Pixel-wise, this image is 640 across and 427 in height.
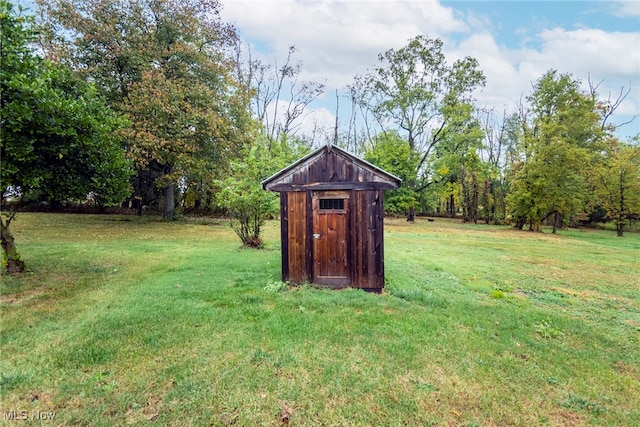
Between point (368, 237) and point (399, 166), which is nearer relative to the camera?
point (368, 237)

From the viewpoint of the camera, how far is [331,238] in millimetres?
6520

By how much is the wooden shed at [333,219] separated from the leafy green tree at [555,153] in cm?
2069

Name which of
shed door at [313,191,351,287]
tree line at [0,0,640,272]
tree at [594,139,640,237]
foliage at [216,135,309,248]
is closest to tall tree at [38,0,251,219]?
tree line at [0,0,640,272]

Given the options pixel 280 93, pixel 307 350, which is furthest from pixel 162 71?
pixel 280 93

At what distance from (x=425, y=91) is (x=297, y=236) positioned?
2546cm

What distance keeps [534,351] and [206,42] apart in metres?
21.0

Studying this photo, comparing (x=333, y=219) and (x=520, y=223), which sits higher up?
Result: (x=333, y=219)

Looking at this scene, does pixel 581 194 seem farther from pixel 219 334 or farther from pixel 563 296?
pixel 219 334

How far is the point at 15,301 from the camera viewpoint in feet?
17.5

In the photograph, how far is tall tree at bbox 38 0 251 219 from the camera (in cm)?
1449

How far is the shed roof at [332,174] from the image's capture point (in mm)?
6355

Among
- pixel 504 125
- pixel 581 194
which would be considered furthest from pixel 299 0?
pixel 504 125

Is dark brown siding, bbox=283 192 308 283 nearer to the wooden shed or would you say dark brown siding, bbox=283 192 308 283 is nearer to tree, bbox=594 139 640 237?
the wooden shed

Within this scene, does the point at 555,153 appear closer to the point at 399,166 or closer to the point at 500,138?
the point at 399,166
